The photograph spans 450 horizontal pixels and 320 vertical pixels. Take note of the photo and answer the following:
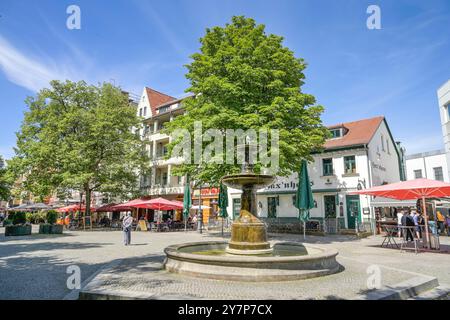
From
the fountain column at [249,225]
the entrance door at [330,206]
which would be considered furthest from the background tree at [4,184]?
the entrance door at [330,206]

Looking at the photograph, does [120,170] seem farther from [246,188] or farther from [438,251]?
[438,251]

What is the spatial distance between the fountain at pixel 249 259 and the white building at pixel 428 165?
32.2 meters

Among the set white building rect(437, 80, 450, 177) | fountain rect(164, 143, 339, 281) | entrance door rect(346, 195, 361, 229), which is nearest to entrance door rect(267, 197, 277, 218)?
entrance door rect(346, 195, 361, 229)

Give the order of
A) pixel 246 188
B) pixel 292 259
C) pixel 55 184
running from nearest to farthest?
pixel 292 259 → pixel 246 188 → pixel 55 184

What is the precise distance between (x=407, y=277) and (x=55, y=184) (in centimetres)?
3133

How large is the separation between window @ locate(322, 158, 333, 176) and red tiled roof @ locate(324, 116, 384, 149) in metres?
1.24

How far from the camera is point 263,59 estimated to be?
18.5m

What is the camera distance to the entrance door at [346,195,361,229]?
2442 cm

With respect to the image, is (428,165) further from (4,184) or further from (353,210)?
(4,184)

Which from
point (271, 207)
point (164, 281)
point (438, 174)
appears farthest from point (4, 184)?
point (438, 174)

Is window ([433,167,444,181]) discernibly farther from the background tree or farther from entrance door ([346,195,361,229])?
the background tree

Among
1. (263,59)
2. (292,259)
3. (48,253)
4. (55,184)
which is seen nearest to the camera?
(292,259)
